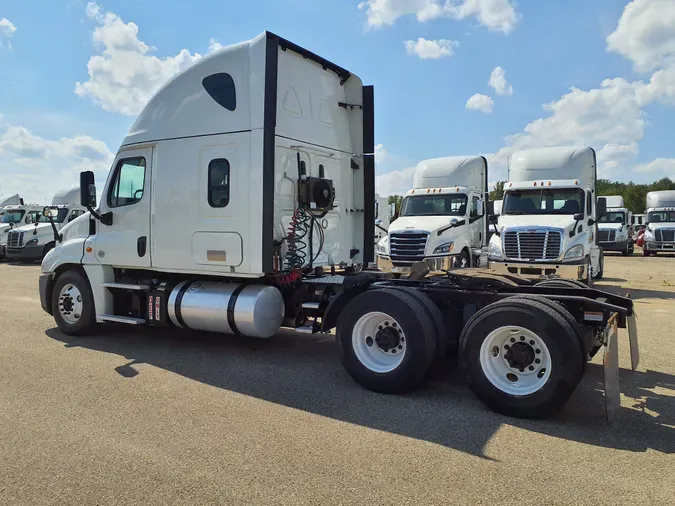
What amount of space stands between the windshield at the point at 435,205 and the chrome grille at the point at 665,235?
17762mm

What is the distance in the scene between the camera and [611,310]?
4.76m

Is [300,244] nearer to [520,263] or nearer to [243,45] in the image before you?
[243,45]

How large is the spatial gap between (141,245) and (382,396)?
413 centimetres

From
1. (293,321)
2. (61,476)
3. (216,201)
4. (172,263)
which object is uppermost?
(216,201)

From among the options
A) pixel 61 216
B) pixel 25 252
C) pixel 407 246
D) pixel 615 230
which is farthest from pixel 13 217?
pixel 615 230

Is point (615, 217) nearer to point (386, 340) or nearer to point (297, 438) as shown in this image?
point (386, 340)

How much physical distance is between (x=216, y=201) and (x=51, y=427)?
3.23m

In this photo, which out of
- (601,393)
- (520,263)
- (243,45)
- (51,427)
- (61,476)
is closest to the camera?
(61,476)

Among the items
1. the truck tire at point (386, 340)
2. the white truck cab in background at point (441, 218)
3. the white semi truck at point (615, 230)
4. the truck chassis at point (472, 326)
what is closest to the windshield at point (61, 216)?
the white truck cab in background at point (441, 218)

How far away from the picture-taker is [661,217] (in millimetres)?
27609

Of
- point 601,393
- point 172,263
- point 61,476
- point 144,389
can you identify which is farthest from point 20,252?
point 601,393

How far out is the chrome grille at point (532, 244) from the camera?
41.1ft

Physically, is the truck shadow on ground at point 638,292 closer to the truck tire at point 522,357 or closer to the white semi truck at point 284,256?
the white semi truck at point 284,256

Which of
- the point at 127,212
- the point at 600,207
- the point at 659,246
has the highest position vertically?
the point at 600,207
